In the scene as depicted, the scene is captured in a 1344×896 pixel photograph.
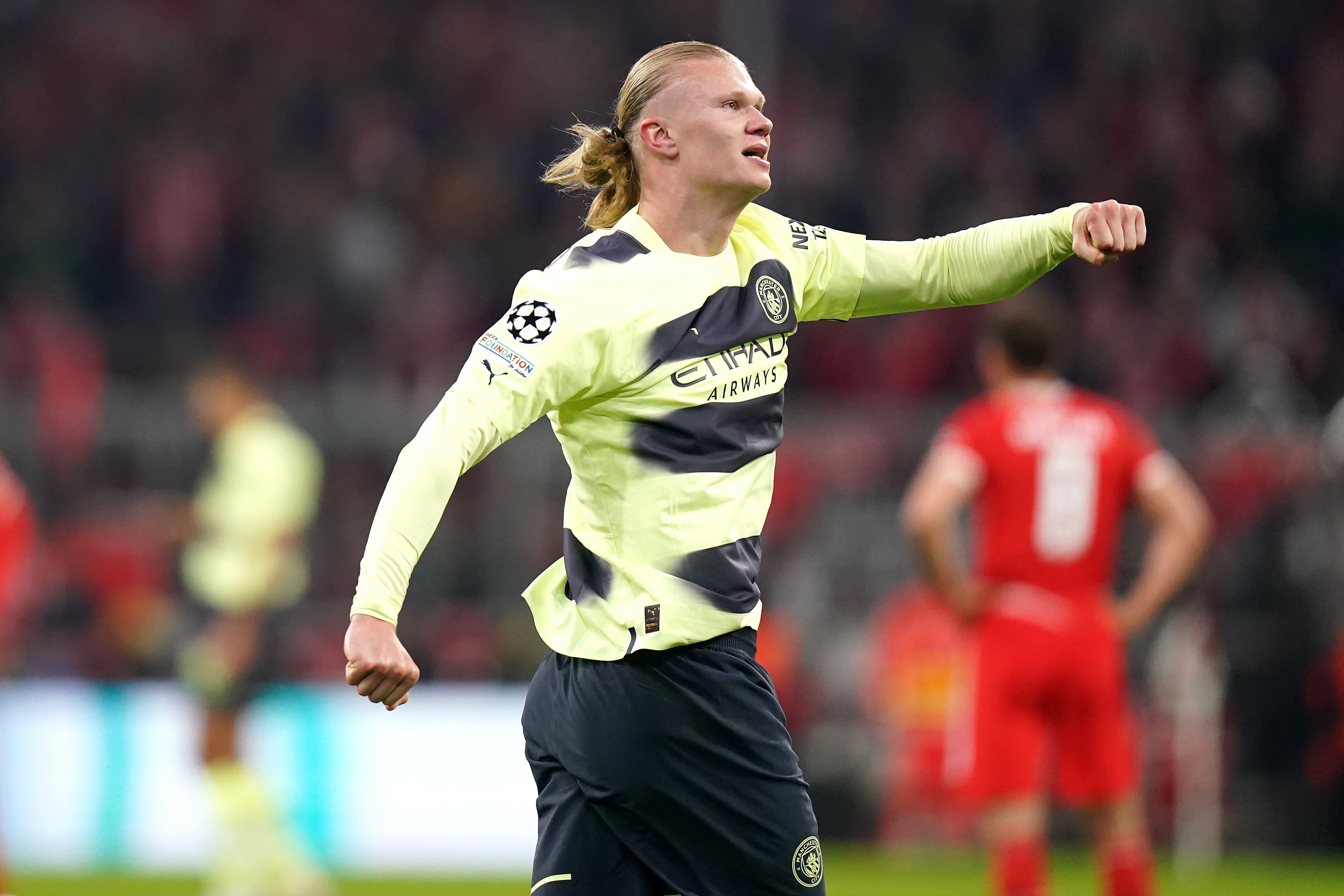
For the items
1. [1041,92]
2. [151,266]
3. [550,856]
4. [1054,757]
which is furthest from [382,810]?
[1041,92]

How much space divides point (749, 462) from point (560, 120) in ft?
40.6

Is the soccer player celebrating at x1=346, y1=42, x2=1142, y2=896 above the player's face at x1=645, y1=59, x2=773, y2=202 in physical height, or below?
below

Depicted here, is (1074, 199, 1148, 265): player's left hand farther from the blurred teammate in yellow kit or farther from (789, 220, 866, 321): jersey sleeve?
the blurred teammate in yellow kit

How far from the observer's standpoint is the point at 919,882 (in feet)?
30.5

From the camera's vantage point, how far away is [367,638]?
2969mm

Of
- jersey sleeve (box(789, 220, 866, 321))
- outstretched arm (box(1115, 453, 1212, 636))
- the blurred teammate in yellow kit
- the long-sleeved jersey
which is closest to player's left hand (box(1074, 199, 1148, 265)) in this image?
the long-sleeved jersey

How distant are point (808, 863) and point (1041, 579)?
3198mm

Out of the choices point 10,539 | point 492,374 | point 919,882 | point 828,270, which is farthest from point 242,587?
point 492,374

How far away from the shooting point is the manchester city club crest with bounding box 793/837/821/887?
3418 mm

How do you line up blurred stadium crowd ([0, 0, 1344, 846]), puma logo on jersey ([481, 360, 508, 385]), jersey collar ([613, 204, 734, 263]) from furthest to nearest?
blurred stadium crowd ([0, 0, 1344, 846]) < jersey collar ([613, 204, 734, 263]) < puma logo on jersey ([481, 360, 508, 385])

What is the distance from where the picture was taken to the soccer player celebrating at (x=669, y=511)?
337 cm

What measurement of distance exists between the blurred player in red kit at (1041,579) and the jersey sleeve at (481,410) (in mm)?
3290

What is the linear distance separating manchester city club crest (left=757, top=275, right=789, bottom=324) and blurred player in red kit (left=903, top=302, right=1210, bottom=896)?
9.54 feet

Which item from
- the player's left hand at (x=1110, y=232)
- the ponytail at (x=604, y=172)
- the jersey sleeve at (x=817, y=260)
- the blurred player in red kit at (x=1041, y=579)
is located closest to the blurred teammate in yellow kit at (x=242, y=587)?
the blurred player in red kit at (x=1041, y=579)
